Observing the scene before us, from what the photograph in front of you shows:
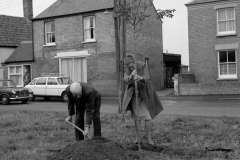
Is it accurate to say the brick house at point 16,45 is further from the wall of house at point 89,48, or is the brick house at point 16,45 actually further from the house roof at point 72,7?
the house roof at point 72,7

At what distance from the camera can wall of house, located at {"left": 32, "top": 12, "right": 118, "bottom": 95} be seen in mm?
26062

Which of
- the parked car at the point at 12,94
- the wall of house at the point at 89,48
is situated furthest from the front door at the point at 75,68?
the parked car at the point at 12,94

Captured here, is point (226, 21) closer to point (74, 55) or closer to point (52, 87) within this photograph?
point (74, 55)

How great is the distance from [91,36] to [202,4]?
861 cm

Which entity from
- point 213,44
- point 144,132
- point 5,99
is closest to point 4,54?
point 5,99

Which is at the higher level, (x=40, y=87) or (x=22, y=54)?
(x=22, y=54)

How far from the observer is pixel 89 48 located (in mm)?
27047

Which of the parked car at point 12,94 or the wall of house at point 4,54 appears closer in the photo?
the parked car at point 12,94

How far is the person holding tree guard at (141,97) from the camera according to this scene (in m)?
7.06

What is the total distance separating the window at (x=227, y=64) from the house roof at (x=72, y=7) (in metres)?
8.87

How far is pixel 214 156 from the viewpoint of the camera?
5.92 meters

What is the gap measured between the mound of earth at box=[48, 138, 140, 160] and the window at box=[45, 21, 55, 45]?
79.0 feet

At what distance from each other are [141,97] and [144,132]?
1804 millimetres

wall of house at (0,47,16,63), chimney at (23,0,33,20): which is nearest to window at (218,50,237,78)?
chimney at (23,0,33,20)
